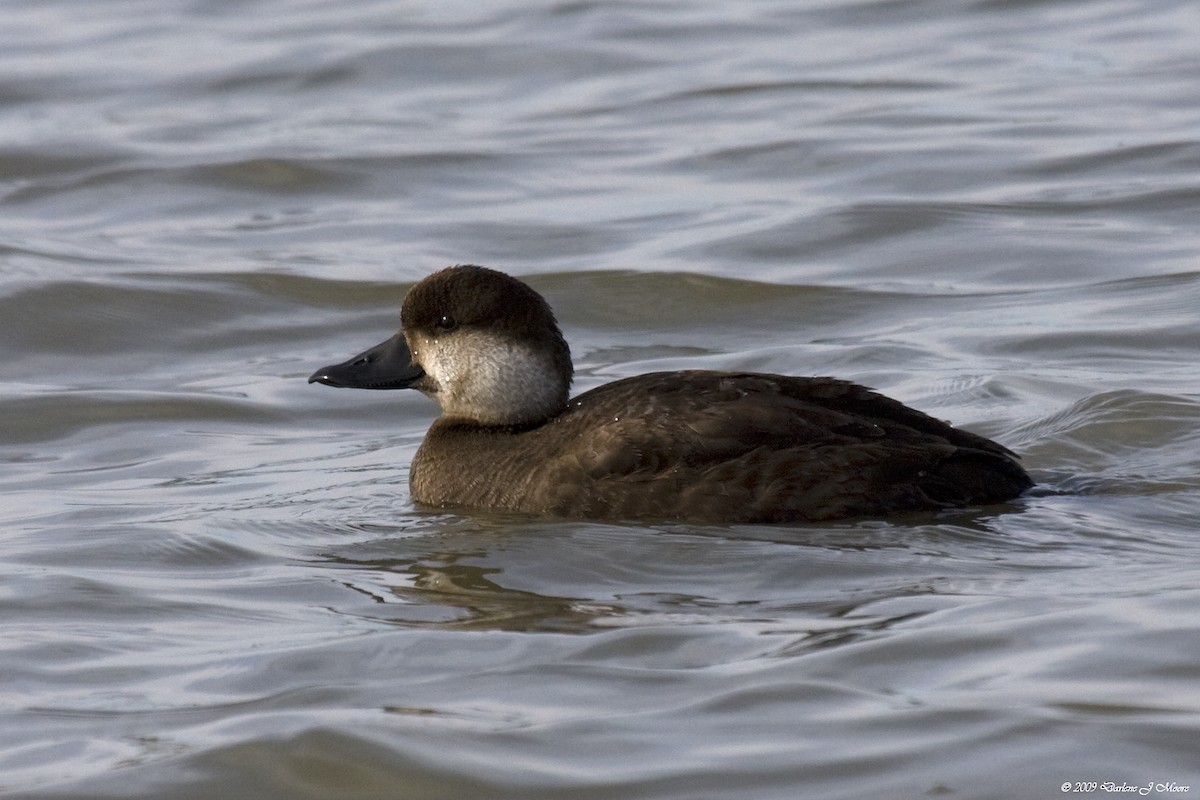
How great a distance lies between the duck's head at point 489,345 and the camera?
7.03 m

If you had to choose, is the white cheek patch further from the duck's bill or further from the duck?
the duck's bill

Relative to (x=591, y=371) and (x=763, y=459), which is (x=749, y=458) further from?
(x=591, y=371)

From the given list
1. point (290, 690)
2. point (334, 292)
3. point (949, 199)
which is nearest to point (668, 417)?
point (290, 690)

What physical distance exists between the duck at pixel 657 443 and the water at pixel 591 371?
0.44 feet

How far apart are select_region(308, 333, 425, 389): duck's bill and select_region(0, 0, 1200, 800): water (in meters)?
0.41

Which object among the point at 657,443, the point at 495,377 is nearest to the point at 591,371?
the point at 495,377

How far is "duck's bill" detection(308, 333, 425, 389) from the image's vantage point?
289 inches

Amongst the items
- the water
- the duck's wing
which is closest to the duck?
the duck's wing

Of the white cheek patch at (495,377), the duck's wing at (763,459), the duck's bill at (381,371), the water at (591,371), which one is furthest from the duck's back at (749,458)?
the duck's bill at (381,371)

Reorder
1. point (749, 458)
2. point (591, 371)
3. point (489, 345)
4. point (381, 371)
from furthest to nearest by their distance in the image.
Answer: point (591, 371) → point (381, 371) → point (489, 345) → point (749, 458)

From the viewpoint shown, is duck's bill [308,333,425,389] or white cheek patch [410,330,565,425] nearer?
white cheek patch [410,330,565,425]

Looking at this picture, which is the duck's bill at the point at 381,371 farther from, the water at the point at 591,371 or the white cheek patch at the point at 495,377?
the water at the point at 591,371

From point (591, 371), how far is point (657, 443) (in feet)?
9.63

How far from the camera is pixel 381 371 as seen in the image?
734 cm
